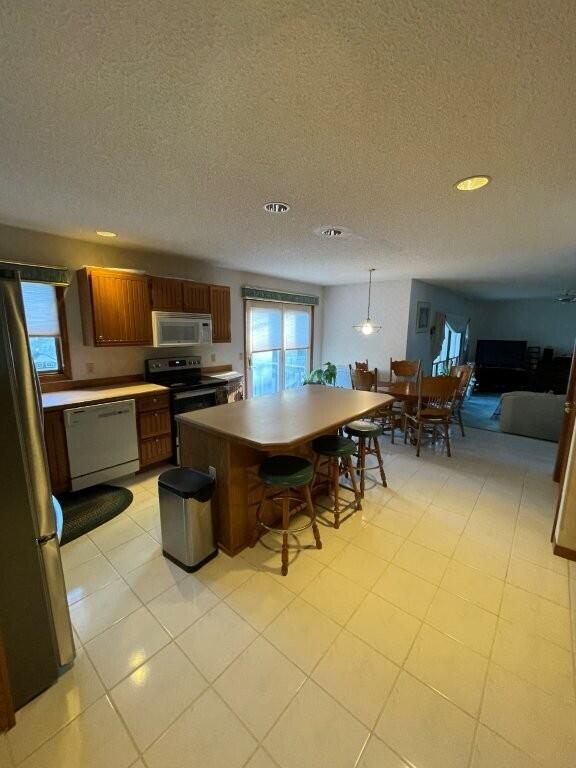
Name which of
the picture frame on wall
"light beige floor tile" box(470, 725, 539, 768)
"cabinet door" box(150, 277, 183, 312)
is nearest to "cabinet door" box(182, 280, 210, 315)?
"cabinet door" box(150, 277, 183, 312)

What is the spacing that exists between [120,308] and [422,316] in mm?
4856

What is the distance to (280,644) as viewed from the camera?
5.02ft

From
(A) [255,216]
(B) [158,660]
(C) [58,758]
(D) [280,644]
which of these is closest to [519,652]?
(D) [280,644]

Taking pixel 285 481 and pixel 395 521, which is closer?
pixel 285 481

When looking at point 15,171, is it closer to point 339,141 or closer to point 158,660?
point 339,141

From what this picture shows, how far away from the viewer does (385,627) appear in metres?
1.62

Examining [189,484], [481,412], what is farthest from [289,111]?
[481,412]

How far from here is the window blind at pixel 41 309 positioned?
2854 millimetres

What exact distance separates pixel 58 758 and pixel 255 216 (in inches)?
116

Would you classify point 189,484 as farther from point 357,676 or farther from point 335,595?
point 357,676

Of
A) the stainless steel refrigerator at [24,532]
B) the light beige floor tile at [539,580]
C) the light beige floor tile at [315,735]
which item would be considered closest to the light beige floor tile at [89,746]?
the stainless steel refrigerator at [24,532]

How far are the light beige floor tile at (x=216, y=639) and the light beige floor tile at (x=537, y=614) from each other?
1431 mm

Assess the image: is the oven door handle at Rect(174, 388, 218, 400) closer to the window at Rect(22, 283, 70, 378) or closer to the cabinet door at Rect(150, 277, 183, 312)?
the cabinet door at Rect(150, 277, 183, 312)

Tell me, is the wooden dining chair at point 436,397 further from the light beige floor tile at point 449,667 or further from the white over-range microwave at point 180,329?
the white over-range microwave at point 180,329
